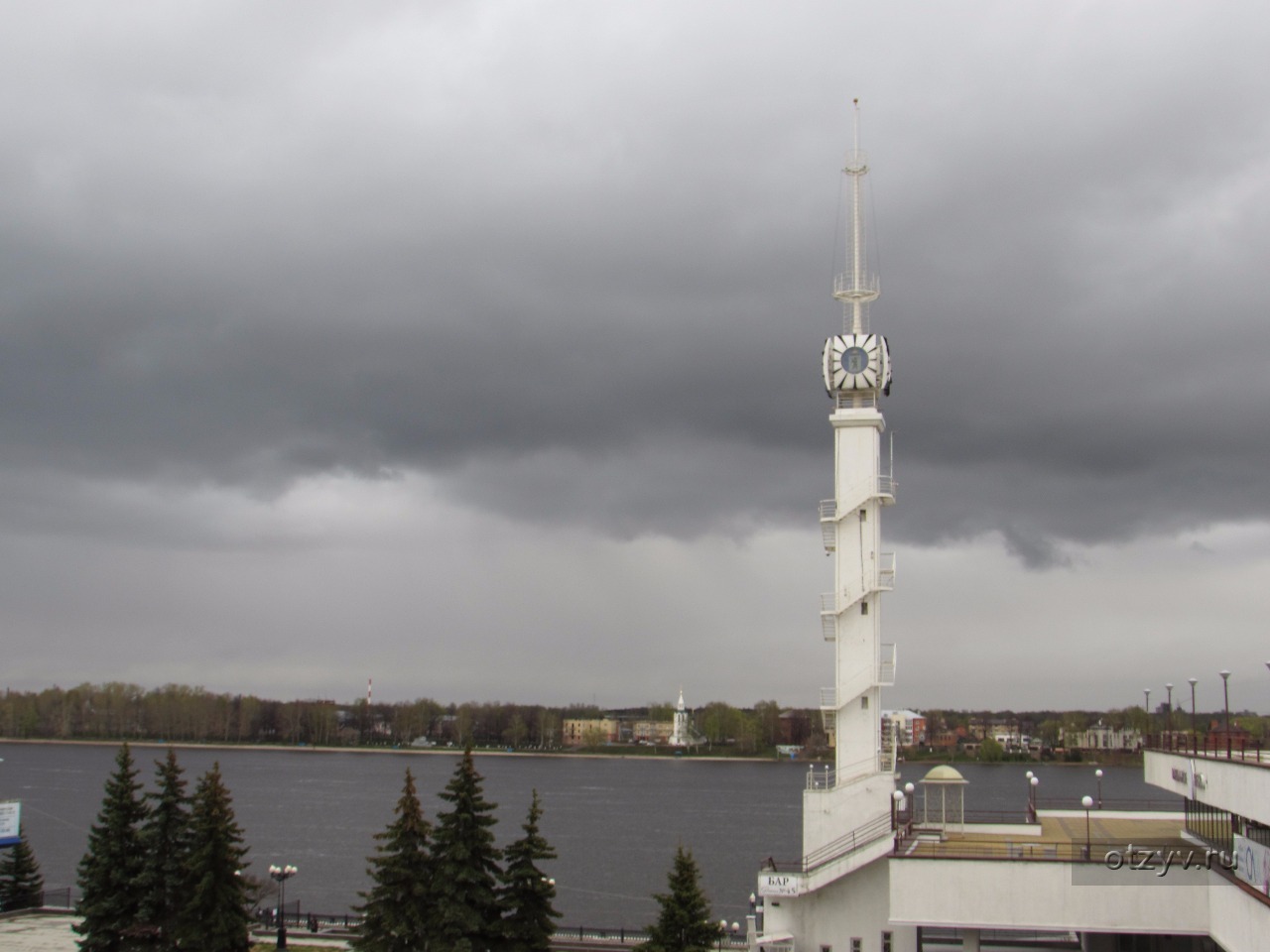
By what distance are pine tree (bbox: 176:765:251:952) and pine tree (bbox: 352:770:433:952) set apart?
4687 millimetres

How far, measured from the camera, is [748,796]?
562ft

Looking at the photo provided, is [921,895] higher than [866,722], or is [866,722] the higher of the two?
[866,722]

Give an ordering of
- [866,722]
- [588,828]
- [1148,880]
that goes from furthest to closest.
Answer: [588,828] < [866,722] < [1148,880]

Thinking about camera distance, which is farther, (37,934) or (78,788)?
(78,788)

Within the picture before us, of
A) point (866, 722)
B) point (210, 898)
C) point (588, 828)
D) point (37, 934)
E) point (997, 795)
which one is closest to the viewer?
point (210, 898)

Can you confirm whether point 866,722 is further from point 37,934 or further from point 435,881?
point 37,934

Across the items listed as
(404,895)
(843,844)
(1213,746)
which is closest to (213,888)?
(404,895)

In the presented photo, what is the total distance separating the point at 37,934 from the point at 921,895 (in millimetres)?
33783

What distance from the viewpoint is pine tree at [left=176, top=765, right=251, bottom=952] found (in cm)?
3731

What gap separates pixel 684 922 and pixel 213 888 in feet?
46.9

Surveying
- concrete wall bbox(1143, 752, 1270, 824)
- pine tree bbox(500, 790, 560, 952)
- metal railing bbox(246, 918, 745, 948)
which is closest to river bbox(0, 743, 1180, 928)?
metal railing bbox(246, 918, 745, 948)

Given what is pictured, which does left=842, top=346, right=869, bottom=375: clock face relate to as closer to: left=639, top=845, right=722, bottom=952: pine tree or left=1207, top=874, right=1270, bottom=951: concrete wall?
left=639, top=845, right=722, bottom=952: pine tree

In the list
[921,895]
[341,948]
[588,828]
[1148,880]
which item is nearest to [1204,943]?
[1148,880]

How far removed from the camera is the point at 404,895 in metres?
35.4
